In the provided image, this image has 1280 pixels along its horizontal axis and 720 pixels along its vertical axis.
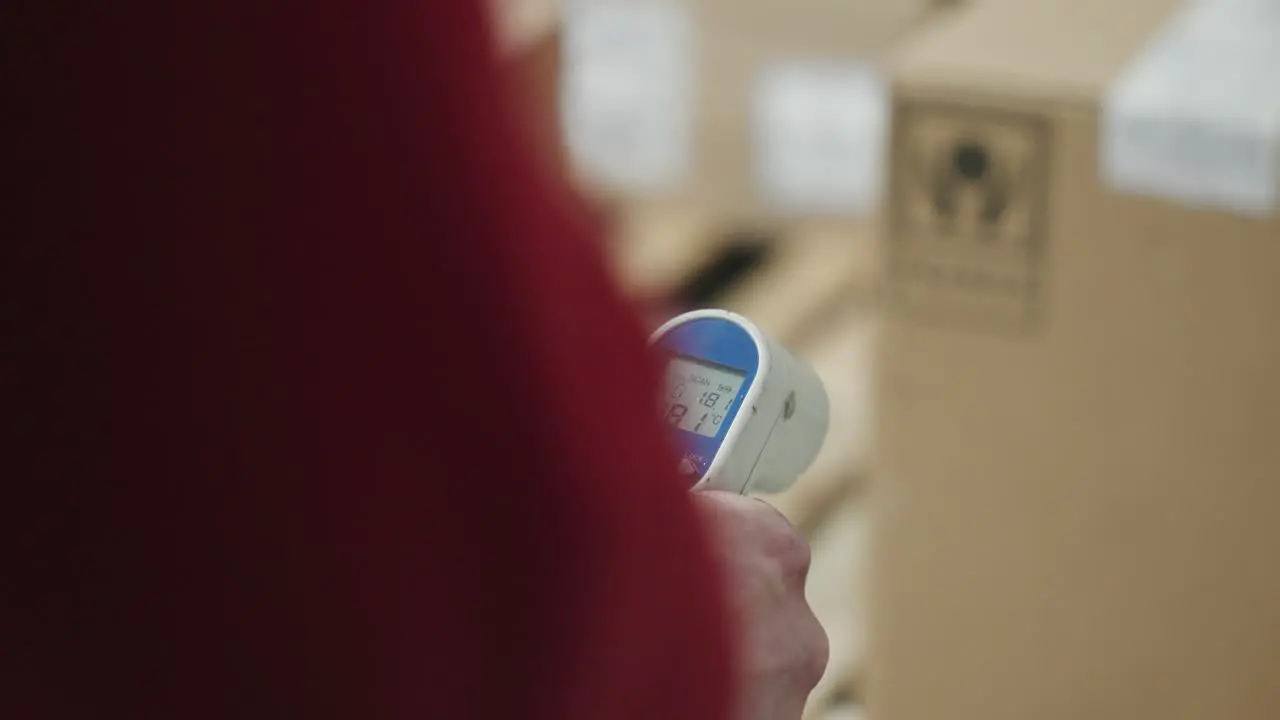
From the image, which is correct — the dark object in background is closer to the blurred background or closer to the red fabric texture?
the blurred background

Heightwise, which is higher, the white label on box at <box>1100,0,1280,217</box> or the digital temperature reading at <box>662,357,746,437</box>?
the white label on box at <box>1100,0,1280,217</box>

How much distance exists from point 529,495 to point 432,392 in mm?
30

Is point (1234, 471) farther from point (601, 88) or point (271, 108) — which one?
point (601, 88)

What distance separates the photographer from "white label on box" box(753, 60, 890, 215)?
130 cm

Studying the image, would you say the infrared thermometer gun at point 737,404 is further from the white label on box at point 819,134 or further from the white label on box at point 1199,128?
the white label on box at point 819,134

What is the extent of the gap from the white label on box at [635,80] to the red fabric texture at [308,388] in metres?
0.98

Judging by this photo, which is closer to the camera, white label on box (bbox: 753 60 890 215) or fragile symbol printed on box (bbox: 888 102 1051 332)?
fragile symbol printed on box (bbox: 888 102 1051 332)

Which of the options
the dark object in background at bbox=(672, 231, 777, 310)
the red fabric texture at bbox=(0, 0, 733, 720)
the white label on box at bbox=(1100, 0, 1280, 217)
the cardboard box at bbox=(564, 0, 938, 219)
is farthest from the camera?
the dark object in background at bbox=(672, 231, 777, 310)

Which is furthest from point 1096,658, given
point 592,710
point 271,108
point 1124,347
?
point 271,108

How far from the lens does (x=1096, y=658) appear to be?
824mm

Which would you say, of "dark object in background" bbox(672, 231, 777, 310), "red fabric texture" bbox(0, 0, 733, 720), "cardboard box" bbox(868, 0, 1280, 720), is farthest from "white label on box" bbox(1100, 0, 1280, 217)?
"dark object in background" bbox(672, 231, 777, 310)

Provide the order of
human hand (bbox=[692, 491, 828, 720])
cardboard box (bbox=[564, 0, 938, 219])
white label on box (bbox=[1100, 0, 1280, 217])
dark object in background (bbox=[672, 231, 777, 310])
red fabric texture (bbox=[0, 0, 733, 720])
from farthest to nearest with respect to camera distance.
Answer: dark object in background (bbox=[672, 231, 777, 310])
cardboard box (bbox=[564, 0, 938, 219])
white label on box (bbox=[1100, 0, 1280, 217])
human hand (bbox=[692, 491, 828, 720])
red fabric texture (bbox=[0, 0, 733, 720])

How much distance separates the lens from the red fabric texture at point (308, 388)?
0.30 metres

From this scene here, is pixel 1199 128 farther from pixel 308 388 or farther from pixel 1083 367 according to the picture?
pixel 308 388
